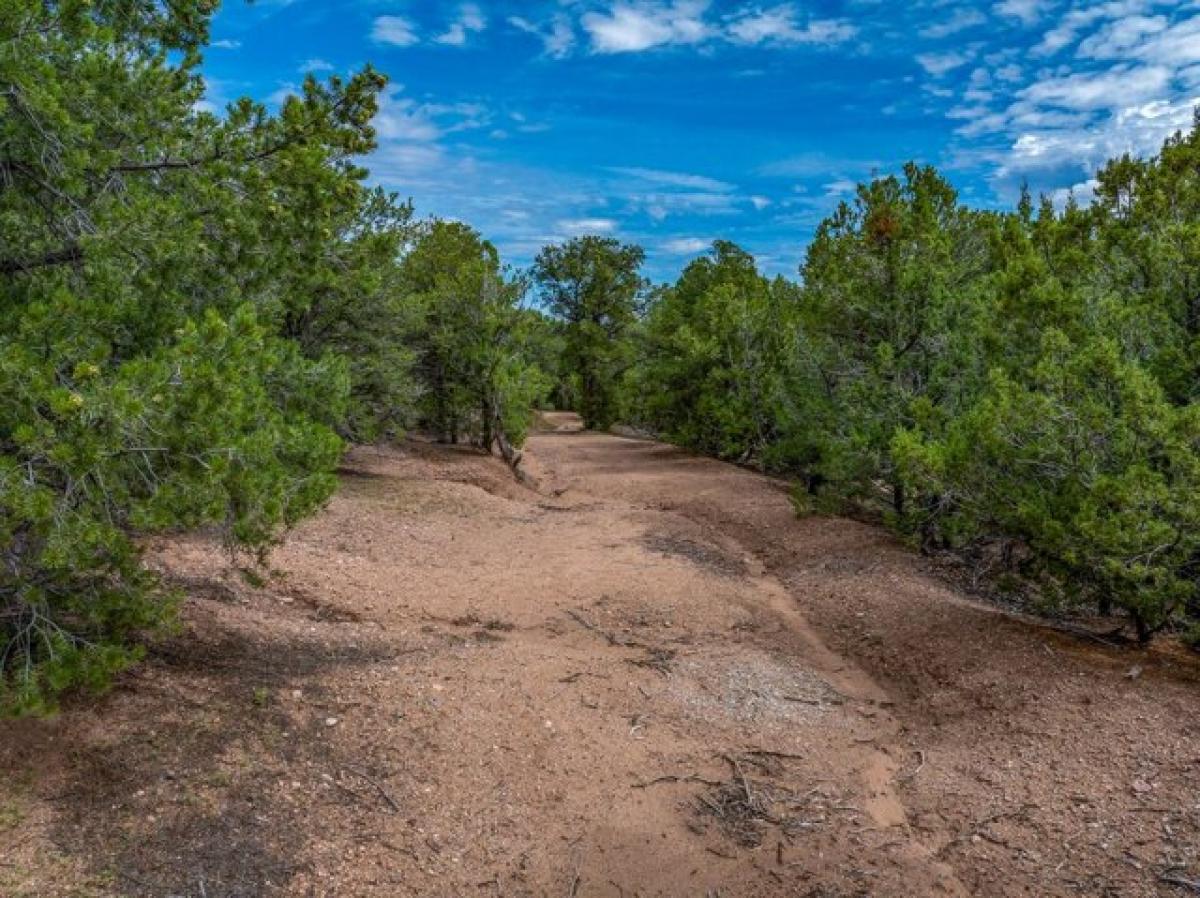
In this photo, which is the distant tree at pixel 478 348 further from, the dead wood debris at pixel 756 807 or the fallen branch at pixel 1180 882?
the fallen branch at pixel 1180 882

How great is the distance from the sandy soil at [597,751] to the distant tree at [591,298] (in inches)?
1128

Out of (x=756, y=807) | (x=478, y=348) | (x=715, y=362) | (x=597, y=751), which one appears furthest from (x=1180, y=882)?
(x=715, y=362)

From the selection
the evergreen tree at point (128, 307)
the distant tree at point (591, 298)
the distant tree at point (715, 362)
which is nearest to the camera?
the evergreen tree at point (128, 307)

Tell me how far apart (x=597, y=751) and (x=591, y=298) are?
1370 inches

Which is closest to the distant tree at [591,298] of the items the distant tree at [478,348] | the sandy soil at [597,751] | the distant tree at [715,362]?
the distant tree at [715,362]

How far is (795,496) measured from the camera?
1456cm

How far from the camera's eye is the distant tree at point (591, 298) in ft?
126

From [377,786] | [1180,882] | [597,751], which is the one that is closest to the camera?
[1180,882]

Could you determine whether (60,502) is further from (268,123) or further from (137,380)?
(268,123)

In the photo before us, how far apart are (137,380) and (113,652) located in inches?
70.2

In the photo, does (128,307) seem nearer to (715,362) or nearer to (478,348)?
(478,348)

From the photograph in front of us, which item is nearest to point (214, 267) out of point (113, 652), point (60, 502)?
point (60, 502)

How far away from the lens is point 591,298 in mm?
39469

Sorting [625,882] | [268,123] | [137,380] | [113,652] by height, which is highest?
[268,123]
